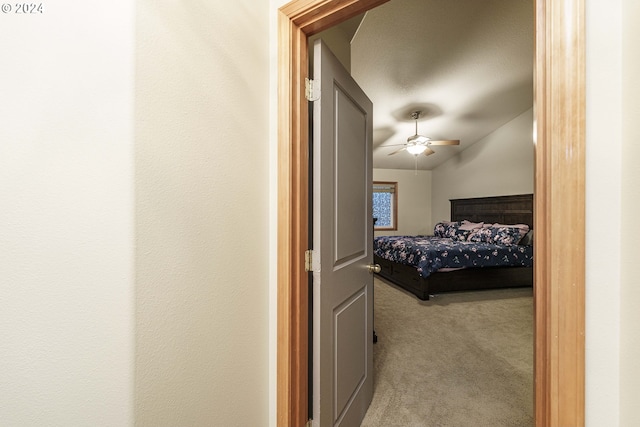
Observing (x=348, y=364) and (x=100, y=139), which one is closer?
(x=100, y=139)

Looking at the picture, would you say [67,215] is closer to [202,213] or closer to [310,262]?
[202,213]

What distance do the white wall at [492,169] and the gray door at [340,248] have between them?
415cm

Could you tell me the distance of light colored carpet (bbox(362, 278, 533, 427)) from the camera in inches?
63.9

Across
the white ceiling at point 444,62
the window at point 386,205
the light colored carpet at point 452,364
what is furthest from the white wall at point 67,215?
the window at point 386,205

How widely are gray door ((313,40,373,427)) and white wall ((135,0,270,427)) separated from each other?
236 millimetres

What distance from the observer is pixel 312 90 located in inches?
45.6

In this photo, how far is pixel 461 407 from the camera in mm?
1682

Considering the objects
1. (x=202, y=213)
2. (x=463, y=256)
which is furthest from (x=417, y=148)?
(x=202, y=213)

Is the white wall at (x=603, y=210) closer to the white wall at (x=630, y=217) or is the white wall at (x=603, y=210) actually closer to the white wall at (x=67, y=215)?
the white wall at (x=630, y=217)

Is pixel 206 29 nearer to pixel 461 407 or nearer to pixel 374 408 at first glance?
pixel 374 408

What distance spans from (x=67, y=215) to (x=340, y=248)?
3.37 ft

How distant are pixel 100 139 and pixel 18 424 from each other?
0.70 m

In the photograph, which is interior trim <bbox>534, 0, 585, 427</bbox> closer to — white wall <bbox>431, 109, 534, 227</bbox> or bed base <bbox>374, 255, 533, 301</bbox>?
bed base <bbox>374, 255, 533, 301</bbox>

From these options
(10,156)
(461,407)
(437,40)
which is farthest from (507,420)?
(437,40)
